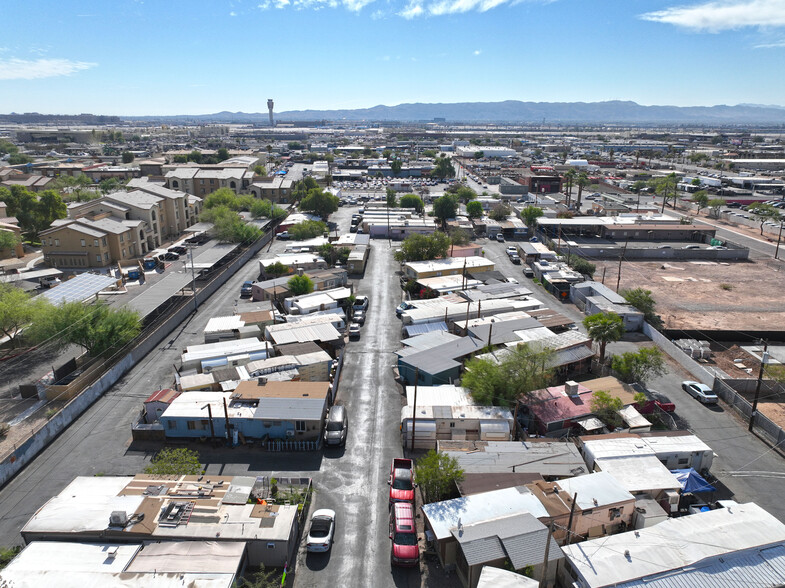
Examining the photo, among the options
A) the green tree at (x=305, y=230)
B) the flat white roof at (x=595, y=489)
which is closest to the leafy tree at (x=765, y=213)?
the green tree at (x=305, y=230)

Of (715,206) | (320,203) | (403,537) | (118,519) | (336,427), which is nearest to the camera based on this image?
(118,519)

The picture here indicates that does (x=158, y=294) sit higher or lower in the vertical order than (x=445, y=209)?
lower

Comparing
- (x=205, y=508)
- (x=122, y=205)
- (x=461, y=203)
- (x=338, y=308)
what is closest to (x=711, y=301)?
(x=338, y=308)

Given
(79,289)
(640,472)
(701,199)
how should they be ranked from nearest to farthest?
1. (640,472)
2. (79,289)
3. (701,199)

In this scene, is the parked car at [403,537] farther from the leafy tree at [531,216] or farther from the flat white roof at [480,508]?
the leafy tree at [531,216]

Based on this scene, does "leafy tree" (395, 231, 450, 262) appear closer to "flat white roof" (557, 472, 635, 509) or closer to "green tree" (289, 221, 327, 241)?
"green tree" (289, 221, 327, 241)

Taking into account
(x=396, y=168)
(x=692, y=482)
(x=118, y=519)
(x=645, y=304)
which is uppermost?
(x=396, y=168)

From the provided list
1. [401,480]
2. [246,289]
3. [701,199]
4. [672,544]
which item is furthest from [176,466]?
[701,199]

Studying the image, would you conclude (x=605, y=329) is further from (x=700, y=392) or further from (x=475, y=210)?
(x=475, y=210)

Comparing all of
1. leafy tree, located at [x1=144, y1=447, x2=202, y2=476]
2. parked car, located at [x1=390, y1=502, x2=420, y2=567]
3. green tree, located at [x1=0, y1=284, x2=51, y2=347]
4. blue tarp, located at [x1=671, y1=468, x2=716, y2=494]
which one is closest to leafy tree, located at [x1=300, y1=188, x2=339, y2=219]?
green tree, located at [x1=0, y1=284, x2=51, y2=347]
